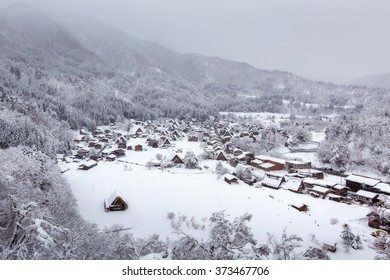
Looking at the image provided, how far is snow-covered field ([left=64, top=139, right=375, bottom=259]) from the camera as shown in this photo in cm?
1809

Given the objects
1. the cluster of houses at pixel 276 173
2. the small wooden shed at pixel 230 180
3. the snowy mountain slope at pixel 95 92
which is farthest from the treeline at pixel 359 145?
the snowy mountain slope at pixel 95 92

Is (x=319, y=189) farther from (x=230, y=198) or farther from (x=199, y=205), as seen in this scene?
(x=199, y=205)

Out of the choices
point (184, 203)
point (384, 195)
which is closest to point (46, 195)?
point (184, 203)

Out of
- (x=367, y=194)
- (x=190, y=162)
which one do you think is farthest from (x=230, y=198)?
(x=367, y=194)

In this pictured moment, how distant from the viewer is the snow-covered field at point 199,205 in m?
18.1

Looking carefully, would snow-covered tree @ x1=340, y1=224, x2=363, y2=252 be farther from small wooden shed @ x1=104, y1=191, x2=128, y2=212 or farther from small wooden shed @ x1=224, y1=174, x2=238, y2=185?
small wooden shed @ x1=104, y1=191, x2=128, y2=212

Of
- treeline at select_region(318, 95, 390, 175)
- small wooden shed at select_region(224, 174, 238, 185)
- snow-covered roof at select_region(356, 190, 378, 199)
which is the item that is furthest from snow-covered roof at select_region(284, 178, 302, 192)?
treeline at select_region(318, 95, 390, 175)

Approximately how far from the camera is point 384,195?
103 ft

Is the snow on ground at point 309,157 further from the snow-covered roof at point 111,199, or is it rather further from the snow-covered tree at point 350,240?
the snow-covered roof at point 111,199

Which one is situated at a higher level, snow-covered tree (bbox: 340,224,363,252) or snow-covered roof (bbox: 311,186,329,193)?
snow-covered tree (bbox: 340,224,363,252)

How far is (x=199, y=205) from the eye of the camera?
21.6m

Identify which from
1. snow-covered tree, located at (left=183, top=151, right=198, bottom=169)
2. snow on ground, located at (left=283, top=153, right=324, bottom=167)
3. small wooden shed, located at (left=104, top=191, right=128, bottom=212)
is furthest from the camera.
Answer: snow on ground, located at (left=283, top=153, right=324, bottom=167)

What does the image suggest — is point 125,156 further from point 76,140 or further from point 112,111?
point 112,111

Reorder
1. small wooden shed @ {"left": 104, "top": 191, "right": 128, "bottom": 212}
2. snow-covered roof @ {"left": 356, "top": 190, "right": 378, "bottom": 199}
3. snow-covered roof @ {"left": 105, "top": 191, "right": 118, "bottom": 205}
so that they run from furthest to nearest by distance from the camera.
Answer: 1. snow-covered roof @ {"left": 356, "top": 190, "right": 378, "bottom": 199}
2. snow-covered roof @ {"left": 105, "top": 191, "right": 118, "bottom": 205}
3. small wooden shed @ {"left": 104, "top": 191, "right": 128, "bottom": 212}
